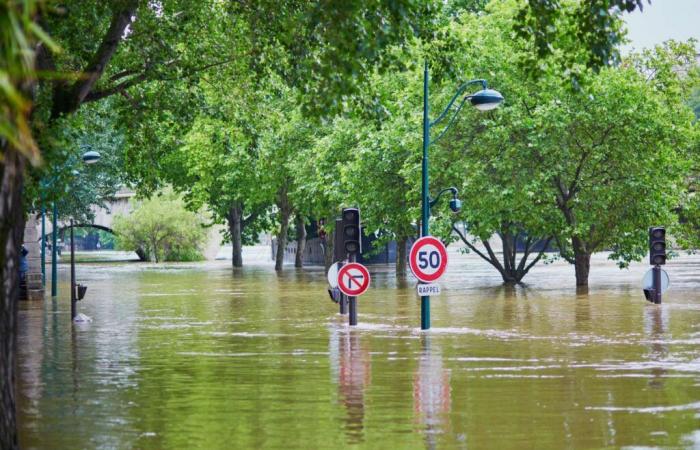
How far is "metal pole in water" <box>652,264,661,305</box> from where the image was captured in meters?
33.3

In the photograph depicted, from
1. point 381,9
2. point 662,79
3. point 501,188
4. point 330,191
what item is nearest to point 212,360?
point 381,9

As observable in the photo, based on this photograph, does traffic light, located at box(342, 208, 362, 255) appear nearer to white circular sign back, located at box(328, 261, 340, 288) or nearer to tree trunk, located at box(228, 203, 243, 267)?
white circular sign back, located at box(328, 261, 340, 288)

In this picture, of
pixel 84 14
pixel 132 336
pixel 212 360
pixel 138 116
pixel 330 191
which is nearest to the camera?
pixel 212 360

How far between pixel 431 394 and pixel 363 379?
1.87 meters

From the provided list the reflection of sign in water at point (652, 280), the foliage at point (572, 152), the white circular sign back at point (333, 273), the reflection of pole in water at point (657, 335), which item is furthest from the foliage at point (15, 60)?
the foliage at point (572, 152)

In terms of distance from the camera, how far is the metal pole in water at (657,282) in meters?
33.3

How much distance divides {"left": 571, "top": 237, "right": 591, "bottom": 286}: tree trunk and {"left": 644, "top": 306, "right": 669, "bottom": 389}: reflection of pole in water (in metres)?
12.7

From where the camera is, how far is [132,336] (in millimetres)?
24406

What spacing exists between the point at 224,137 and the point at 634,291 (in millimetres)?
17766

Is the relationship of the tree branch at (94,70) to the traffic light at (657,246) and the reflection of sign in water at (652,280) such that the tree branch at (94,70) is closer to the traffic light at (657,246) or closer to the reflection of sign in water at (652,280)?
the traffic light at (657,246)

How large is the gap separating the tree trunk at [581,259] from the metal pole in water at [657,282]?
461 inches

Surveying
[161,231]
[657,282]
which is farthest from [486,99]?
[161,231]

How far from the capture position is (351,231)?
25.0m

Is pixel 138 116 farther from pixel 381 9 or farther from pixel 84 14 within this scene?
pixel 381 9
